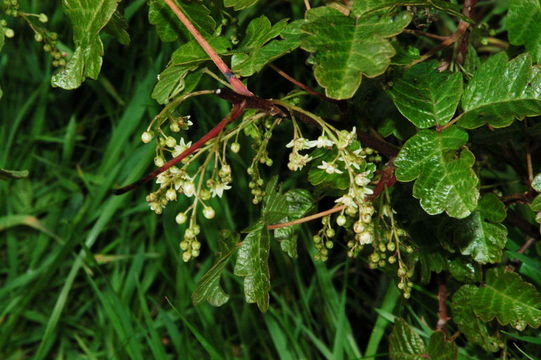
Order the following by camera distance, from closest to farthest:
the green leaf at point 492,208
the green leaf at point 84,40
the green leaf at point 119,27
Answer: the green leaf at point 84,40
the green leaf at point 119,27
the green leaf at point 492,208

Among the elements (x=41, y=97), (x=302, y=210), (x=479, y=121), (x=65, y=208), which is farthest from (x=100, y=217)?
(x=479, y=121)

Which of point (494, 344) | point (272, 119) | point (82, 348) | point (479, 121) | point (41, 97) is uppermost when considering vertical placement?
point (479, 121)

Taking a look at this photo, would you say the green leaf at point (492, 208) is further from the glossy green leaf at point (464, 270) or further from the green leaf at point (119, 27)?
the green leaf at point (119, 27)

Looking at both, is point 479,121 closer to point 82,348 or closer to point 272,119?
point 272,119

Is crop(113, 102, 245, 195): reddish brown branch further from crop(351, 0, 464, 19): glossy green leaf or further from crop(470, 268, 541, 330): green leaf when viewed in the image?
crop(470, 268, 541, 330): green leaf

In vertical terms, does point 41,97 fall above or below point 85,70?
below

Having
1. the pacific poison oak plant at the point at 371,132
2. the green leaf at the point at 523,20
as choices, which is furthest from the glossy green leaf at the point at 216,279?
the green leaf at the point at 523,20

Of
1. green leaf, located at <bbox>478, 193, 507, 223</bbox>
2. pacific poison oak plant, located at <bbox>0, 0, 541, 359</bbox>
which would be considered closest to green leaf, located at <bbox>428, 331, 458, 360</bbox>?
pacific poison oak plant, located at <bbox>0, 0, 541, 359</bbox>
